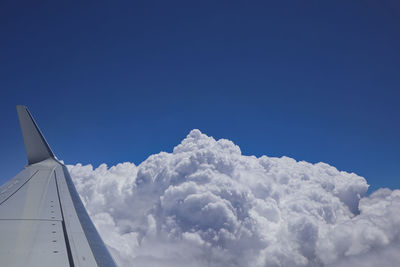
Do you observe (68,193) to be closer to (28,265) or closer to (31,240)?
(31,240)

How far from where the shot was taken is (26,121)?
38.7ft

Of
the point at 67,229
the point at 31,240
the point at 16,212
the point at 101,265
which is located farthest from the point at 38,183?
the point at 101,265

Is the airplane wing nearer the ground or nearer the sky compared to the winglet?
nearer the ground

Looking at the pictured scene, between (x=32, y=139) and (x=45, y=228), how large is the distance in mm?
9411

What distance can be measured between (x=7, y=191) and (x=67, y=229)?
4.31 m

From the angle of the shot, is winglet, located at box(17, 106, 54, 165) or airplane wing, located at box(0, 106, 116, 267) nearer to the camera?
airplane wing, located at box(0, 106, 116, 267)

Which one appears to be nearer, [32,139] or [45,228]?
[45,228]

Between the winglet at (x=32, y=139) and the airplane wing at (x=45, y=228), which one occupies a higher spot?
the winglet at (x=32, y=139)

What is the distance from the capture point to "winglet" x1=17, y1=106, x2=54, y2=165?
11750mm

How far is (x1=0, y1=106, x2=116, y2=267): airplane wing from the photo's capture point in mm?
3792

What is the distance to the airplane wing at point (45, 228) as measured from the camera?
12.4 ft

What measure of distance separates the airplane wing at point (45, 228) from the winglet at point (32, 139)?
2559mm

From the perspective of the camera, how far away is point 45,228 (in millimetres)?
5191

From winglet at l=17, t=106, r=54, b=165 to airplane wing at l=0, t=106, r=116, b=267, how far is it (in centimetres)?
256
